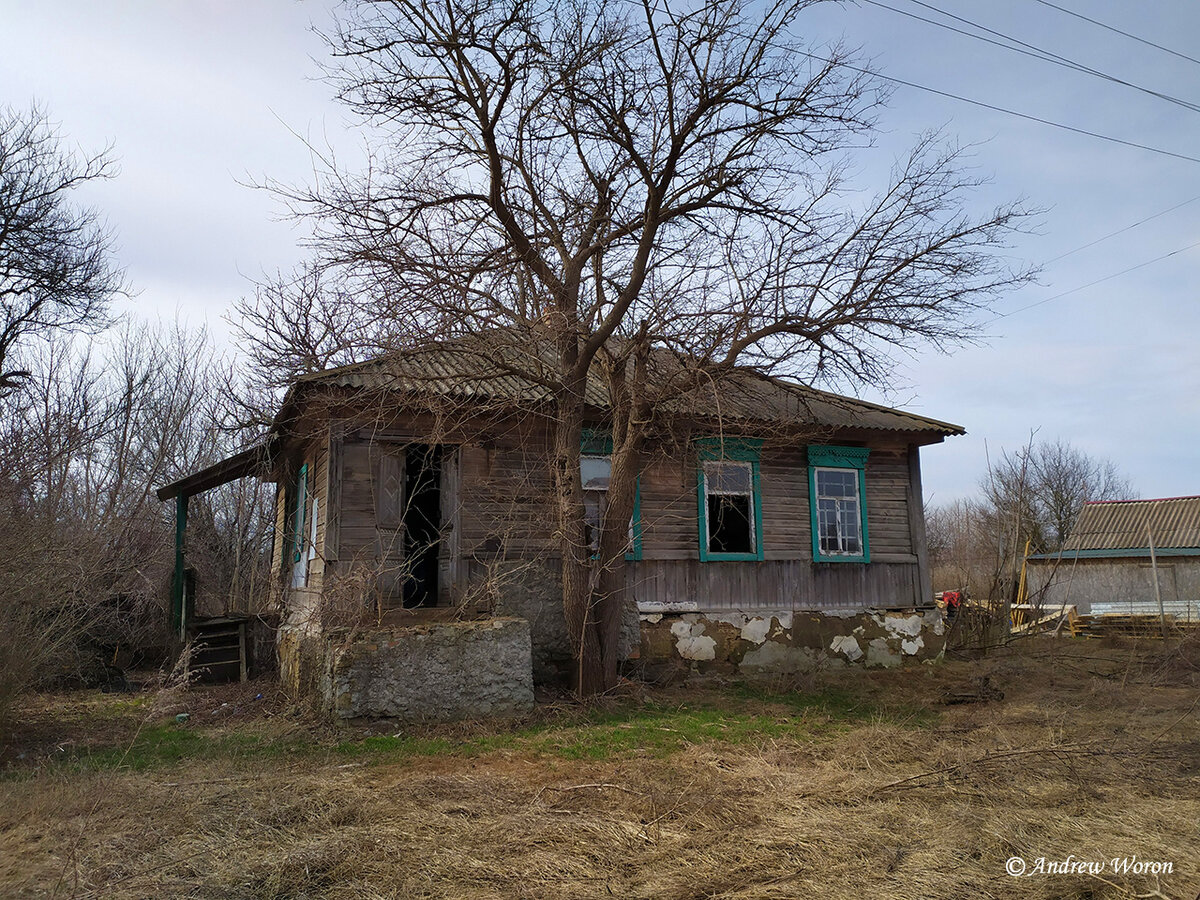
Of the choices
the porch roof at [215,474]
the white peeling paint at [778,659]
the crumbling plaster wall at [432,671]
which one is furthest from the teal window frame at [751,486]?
the porch roof at [215,474]

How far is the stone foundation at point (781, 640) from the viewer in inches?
478

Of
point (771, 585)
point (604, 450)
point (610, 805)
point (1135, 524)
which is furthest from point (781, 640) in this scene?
point (1135, 524)

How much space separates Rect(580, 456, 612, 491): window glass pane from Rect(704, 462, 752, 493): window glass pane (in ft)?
5.38

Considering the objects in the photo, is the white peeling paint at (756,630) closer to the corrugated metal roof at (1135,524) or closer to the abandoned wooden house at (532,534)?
the abandoned wooden house at (532,534)

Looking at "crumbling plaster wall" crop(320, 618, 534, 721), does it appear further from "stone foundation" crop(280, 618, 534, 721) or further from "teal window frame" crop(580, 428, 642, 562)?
"teal window frame" crop(580, 428, 642, 562)

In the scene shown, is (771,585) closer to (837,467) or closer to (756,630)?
(756,630)

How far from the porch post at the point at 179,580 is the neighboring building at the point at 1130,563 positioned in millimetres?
21566

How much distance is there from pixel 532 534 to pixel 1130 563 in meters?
21.7

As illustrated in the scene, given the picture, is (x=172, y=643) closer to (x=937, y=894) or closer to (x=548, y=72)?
(x=548, y=72)

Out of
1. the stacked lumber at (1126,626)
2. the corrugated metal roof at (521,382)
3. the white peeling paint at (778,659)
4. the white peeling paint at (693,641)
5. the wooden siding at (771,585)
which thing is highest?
the corrugated metal roof at (521,382)

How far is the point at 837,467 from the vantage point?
13781mm

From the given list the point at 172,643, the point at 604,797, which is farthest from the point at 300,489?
the point at 604,797

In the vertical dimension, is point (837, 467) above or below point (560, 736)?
above

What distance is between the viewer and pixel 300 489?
13.5 m
